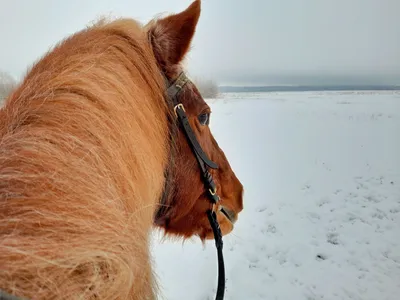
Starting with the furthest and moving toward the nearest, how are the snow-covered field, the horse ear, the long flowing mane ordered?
the snow-covered field
the horse ear
the long flowing mane

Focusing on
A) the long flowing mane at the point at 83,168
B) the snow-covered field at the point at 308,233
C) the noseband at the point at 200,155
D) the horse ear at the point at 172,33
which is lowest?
the snow-covered field at the point at 308,233

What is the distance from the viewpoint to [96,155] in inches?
27.9

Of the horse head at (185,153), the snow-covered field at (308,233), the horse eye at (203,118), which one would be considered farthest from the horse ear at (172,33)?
the snow-covered field at (308,233)

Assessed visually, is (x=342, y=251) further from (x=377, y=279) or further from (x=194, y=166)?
(x=194, y=166)

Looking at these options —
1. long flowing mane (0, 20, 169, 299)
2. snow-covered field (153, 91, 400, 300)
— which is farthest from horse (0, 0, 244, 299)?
snow-covered field (153, 91, 400, 300)

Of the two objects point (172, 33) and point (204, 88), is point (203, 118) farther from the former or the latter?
point (204, 88)

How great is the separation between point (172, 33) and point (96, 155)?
0.66 metres

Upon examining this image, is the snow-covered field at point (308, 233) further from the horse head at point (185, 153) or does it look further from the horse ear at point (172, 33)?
the horse ear at point (172, 33)

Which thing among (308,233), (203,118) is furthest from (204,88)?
(203,118)

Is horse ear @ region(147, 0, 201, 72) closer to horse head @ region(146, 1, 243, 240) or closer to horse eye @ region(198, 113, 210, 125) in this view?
horse head @ region(146, 1, 243, 240)

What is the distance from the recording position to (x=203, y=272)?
4.20 meters

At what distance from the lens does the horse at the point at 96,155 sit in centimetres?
53

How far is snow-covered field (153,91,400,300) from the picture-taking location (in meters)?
3.89

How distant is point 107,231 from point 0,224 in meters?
0.20
